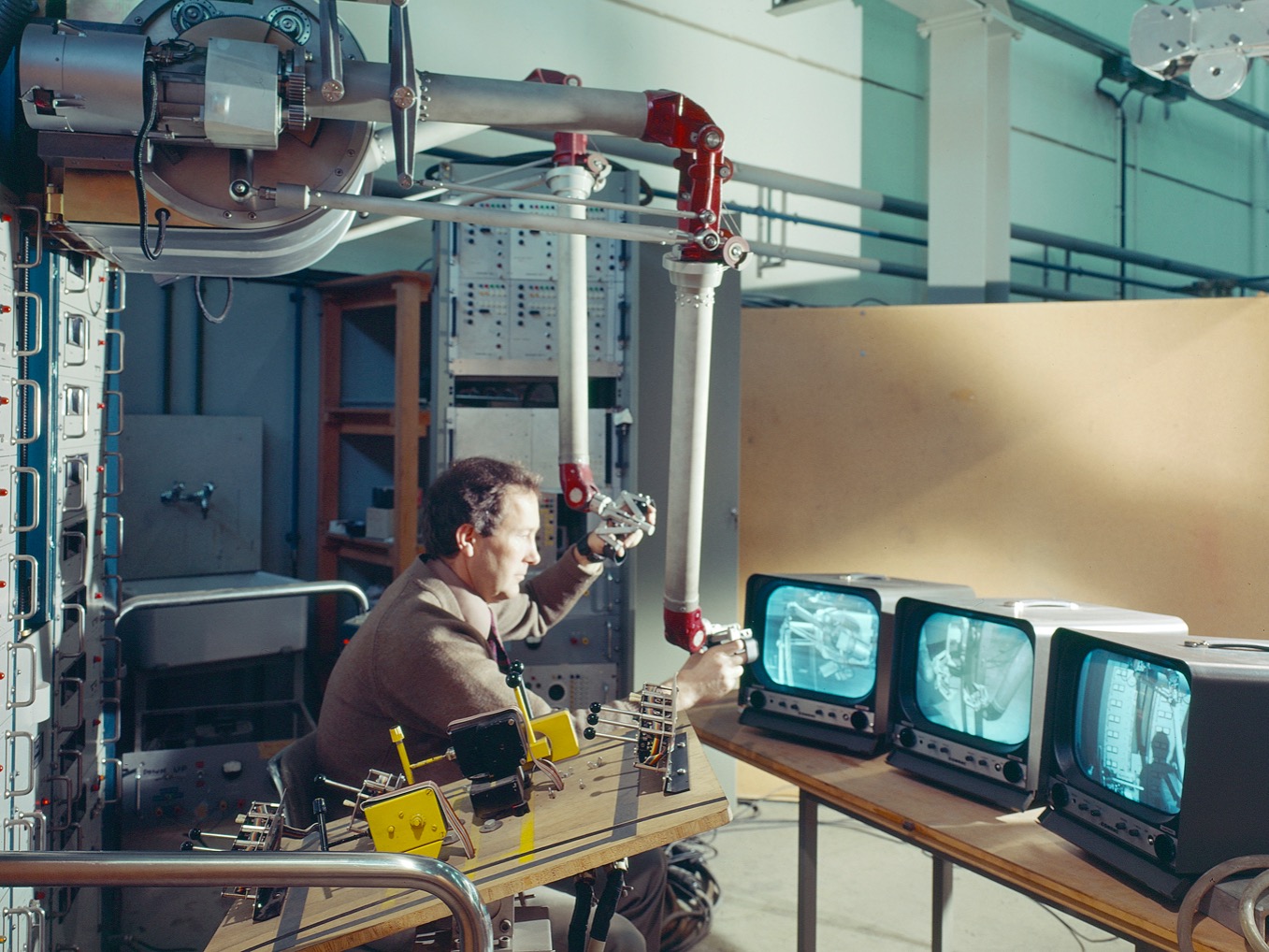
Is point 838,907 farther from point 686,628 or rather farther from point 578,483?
point 578,483

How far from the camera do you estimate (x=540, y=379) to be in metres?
2.74

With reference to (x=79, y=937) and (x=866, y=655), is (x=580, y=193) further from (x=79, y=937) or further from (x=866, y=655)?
(x=79, y=937)

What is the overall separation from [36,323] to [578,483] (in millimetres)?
990

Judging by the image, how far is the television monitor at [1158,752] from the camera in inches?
49.5

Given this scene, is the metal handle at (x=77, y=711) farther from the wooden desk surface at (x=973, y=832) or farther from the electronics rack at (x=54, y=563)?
the wooden desk surface at (x=973, y=832)

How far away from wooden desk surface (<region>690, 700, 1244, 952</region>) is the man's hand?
22 cm

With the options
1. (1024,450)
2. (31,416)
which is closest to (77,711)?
(31,416)

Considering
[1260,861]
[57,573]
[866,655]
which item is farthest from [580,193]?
[1260,861]

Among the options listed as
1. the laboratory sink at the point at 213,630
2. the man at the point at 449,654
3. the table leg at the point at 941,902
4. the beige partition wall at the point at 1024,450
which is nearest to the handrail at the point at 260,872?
the man at the point at 449,654

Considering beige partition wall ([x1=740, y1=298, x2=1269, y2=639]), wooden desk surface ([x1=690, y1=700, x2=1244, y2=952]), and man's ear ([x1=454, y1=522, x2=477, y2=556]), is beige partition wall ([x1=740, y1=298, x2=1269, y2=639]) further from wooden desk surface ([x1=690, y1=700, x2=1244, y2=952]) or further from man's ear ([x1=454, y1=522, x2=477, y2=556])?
man's ear ([x1=454, y1=522, x2=477, y2=556])

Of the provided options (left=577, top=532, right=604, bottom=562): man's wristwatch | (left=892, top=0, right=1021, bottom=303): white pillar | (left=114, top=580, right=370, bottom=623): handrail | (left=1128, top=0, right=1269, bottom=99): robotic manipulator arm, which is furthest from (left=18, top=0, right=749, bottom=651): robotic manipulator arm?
(left=892, top=0, right=1021, bottom=303): white pillar

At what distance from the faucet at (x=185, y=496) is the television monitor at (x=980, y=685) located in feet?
7.51

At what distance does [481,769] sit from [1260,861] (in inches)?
40.3

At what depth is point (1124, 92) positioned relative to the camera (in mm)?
5043
